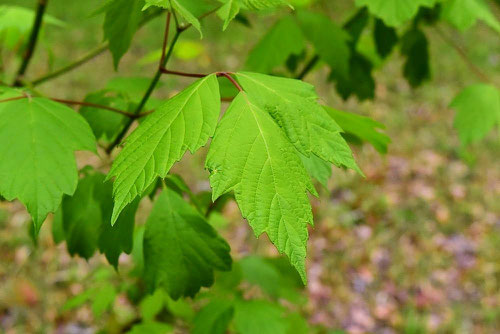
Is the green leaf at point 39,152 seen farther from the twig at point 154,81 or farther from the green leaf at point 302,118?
the green leaf at point 302,118

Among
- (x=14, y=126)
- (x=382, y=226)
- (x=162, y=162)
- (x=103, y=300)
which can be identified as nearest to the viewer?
(x=162, y=162)

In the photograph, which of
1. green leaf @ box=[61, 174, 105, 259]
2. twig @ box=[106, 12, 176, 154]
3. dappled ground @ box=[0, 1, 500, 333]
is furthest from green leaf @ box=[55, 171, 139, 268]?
dappled ground @ box=[0, 1, 500, 333]

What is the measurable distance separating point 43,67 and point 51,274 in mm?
4587

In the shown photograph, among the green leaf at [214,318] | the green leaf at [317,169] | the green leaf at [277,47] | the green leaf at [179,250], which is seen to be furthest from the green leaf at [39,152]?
the green leaf at [214,318]

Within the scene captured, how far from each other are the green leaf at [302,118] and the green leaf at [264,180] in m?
0.04

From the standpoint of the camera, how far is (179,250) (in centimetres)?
111

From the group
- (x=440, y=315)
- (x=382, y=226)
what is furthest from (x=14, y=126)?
(x=382, y=226)

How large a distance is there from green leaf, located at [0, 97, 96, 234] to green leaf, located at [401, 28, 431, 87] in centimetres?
134

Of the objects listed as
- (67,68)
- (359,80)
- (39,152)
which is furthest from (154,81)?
(359,80)

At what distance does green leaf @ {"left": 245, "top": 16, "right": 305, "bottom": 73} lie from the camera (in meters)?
1.52

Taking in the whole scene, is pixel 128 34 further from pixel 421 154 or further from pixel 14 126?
pixel 421 154

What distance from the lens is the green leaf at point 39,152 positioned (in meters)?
0.84

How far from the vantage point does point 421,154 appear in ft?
19.8

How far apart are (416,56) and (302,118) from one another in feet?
4.07
